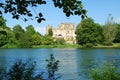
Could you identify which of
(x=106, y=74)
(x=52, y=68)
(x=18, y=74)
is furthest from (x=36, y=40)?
(x=18, y=74)

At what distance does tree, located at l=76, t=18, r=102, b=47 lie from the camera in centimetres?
10200

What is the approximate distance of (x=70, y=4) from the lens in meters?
5.09

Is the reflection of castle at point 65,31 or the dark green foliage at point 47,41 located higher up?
the reflection of castle at point 65,31

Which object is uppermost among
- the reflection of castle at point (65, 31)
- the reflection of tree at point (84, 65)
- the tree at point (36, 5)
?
the reflection of castle at point (65, 31)

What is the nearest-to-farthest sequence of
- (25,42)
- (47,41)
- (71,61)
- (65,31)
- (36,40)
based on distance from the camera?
(71,61)
(25,42)
(36,40)
(47,41)
(65,31)

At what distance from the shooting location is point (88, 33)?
102500 mm

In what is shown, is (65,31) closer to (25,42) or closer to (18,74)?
(25,42)

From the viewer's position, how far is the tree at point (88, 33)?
102 meters

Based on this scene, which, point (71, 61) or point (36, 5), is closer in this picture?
point (36, 5)

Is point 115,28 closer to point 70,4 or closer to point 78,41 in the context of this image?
point 78,41

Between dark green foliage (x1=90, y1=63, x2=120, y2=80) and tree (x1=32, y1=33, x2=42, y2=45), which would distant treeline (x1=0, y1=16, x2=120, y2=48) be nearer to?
tree (x1=32, y1=33, x2=42, y2=45)

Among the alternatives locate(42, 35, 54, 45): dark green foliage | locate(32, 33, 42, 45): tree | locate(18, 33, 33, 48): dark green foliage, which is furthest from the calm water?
locate(42, 35, 54, 45): dark green foliage

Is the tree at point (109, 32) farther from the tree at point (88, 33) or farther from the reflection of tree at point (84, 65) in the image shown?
the reflection of tree at point (84, 65)

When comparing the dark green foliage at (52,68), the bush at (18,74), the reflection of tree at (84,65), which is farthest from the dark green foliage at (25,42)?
the bush at (18,74)
